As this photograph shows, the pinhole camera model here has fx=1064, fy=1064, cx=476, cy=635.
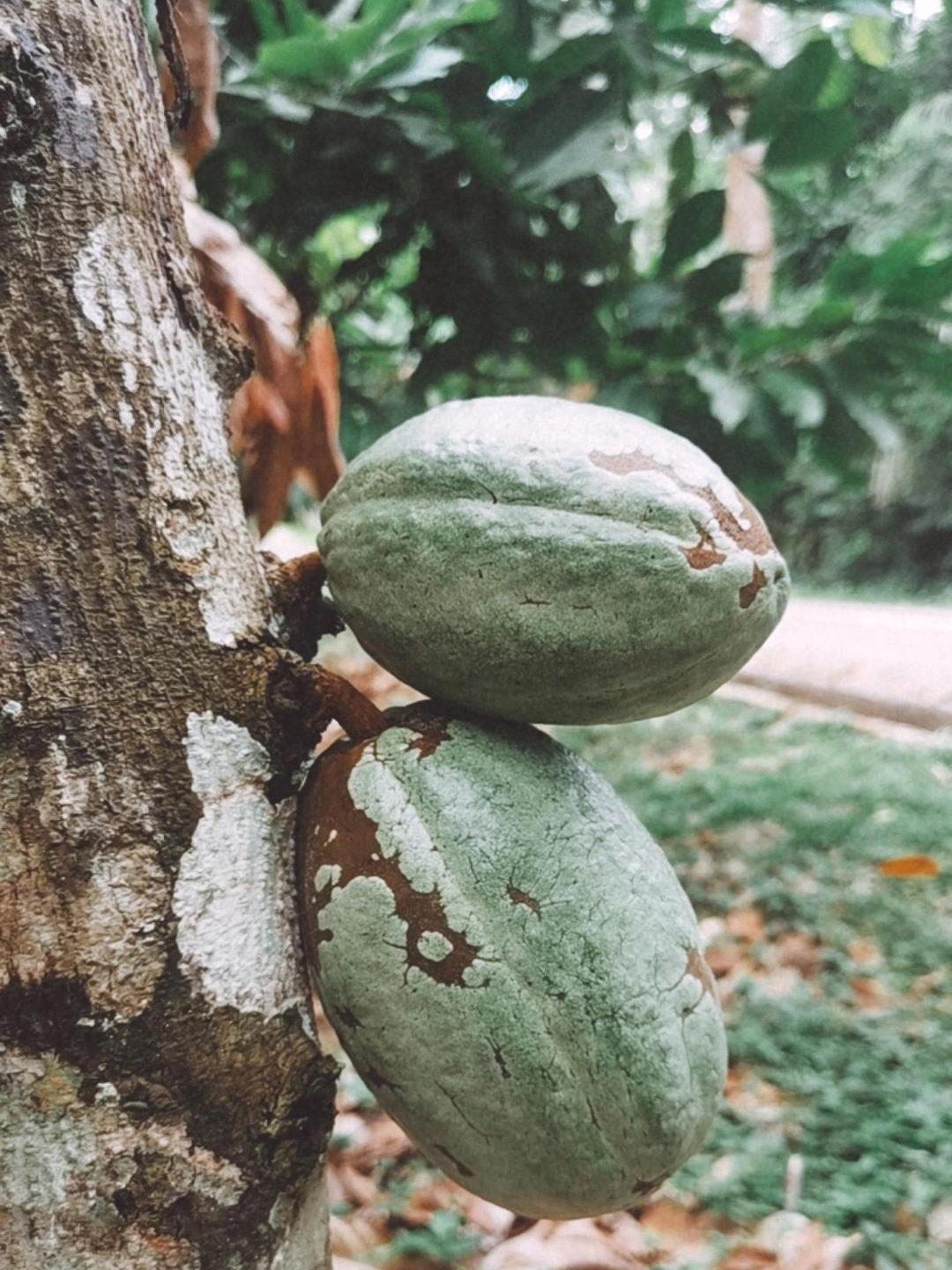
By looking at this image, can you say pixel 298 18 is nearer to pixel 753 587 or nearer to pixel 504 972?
pixel 753 587

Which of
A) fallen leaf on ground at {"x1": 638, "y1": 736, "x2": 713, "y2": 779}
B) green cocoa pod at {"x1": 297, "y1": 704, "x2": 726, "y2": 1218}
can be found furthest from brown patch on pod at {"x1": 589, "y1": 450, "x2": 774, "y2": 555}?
fallen leaf on ground at {"x1": 638, "y1": 736, "x2": 713, "y2": 779}

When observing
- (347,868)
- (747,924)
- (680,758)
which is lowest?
(680,758)

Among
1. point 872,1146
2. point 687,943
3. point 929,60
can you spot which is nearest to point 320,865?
point 687,943

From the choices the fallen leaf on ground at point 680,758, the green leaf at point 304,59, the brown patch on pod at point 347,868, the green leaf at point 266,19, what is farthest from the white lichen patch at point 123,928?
the fallen leaf on ground at point 680,758

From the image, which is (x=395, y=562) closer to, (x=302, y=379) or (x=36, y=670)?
(x=36, y=670)

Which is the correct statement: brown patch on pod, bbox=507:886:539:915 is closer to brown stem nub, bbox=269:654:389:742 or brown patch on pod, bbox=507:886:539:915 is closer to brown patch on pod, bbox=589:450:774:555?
brown stem nub, bbox=269:654:389:742

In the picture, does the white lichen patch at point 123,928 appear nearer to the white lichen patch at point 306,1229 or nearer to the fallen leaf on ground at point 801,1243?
the white lichen patch at point 306,1229

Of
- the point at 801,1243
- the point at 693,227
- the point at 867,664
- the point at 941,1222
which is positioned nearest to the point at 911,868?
Answer: the point at 941,1222
